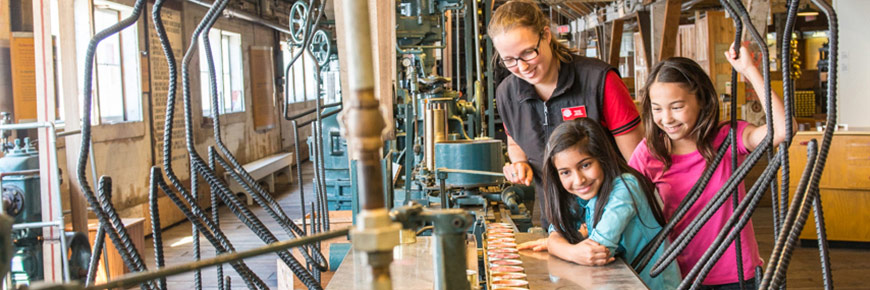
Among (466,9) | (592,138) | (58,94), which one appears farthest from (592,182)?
(58,94)

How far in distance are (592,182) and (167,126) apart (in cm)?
94

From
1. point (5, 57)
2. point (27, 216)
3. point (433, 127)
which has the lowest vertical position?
point (27, 216)

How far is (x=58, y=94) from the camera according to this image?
17.4 feet

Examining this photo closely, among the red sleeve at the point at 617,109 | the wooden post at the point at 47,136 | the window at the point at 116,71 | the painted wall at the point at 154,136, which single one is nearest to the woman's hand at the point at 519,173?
the red sleeve at the point at 617,109

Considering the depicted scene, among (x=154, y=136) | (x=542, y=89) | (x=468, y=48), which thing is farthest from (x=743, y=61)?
(x=154, y=136)

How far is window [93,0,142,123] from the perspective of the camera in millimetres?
6117

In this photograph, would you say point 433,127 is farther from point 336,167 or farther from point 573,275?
point 336,167

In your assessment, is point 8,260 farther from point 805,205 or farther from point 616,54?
point 616,54

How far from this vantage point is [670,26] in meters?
7.43

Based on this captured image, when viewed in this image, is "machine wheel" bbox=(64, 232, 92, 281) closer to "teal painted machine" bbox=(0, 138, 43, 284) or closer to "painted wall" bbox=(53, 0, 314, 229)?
"teal painted machine" bbox=(0, 138, 43, 284)

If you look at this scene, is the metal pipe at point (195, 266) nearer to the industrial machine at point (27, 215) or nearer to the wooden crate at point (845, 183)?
the industrial machine at point (27, 215)

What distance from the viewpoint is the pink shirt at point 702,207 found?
1.82 m

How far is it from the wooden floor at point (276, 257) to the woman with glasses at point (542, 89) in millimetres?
1372

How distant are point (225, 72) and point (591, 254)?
27.0 ft
